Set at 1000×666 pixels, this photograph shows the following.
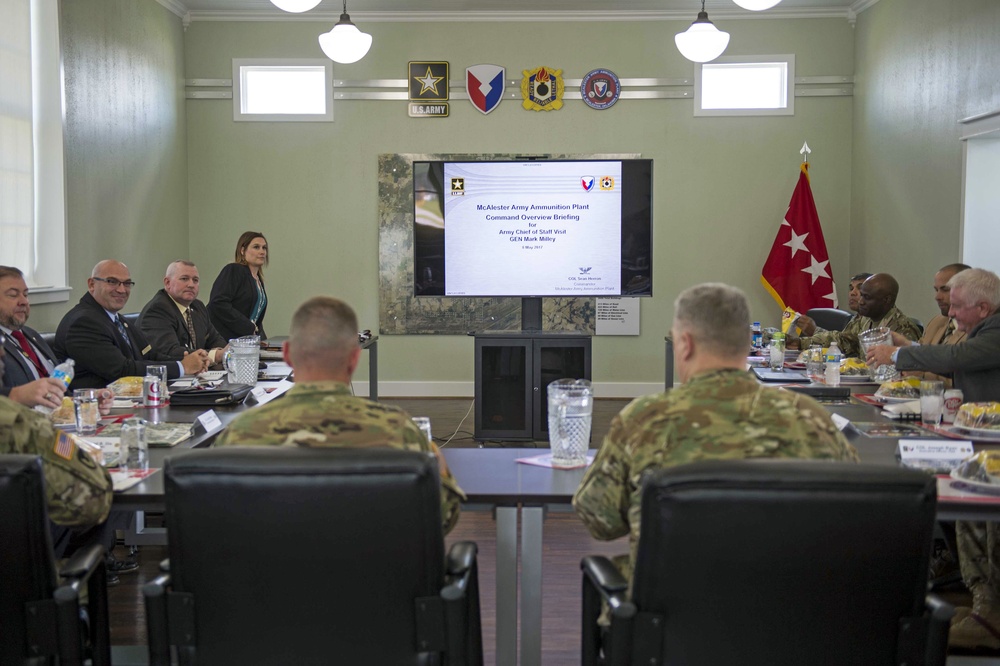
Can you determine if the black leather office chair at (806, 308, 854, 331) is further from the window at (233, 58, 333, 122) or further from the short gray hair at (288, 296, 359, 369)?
the short gray hair at (288, 296, 359, 369)

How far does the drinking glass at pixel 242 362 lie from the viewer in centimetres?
364

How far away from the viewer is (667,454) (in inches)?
63.3

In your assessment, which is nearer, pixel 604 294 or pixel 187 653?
pixel 187 653

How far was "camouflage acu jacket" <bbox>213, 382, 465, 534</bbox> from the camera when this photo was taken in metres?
1.65

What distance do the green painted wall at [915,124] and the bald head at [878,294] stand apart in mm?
1287

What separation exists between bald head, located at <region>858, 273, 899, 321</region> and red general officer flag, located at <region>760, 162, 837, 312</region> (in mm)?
2597

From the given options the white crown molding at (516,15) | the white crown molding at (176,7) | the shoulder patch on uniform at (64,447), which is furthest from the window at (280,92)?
the shoulder patch on uniform at (64,447)

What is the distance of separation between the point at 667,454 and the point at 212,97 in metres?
7.02

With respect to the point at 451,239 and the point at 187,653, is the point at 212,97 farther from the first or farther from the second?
the point at 187,653

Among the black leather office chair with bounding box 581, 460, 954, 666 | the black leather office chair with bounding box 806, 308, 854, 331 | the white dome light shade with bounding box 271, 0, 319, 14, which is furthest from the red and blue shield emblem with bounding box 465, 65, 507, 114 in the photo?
the black leather office chair with bounding box 581, 460, 954, 666

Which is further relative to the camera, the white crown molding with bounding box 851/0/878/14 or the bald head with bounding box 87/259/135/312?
the white crown molding with bounding box 851/0/878/14

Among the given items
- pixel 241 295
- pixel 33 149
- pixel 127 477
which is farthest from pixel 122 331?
pixel 127 477

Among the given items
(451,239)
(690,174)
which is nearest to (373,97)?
(451,239)

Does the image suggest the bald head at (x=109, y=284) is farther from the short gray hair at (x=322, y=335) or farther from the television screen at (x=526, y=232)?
the short gray hair at (x=322, y=335)
